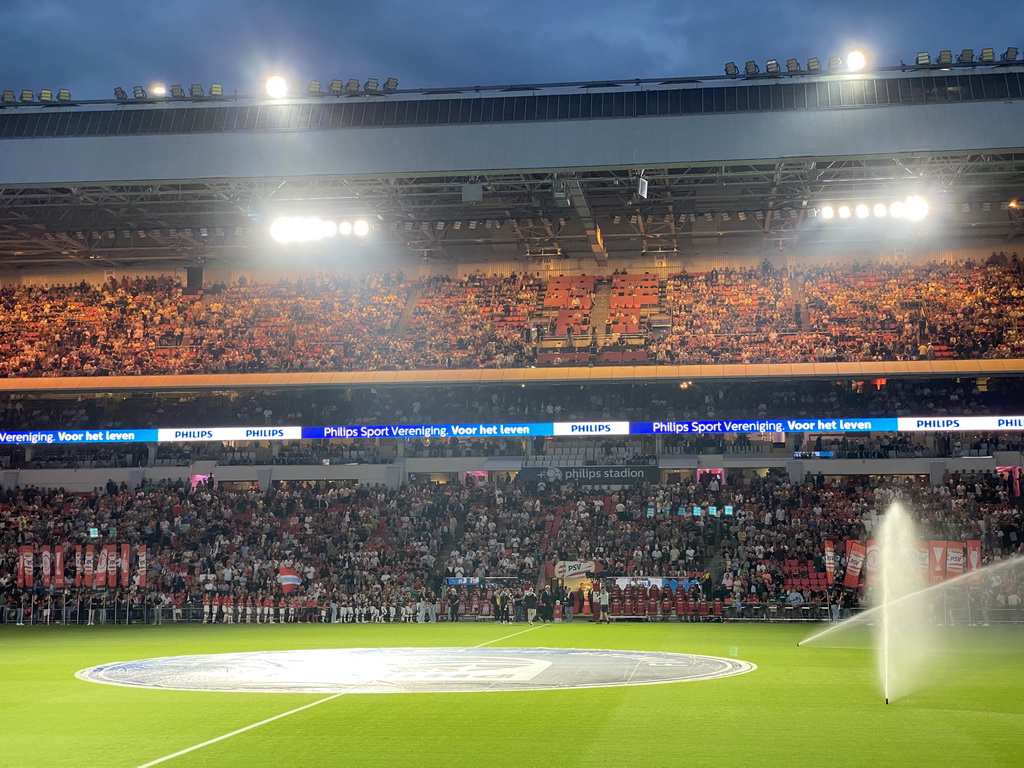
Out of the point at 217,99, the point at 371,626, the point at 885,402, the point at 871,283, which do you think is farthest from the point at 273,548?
the point at 871,283

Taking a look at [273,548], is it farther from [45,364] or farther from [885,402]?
[885,402]

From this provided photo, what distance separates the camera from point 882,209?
4600 cm

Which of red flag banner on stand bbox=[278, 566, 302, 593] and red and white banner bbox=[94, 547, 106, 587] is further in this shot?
red and white banner bbox=[94, 547, 106, 587]

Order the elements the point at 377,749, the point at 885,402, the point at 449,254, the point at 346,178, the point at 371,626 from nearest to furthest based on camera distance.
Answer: the point at 377,749 → the point at 371,626 → the point at 346,178 → the point at 885,402 → the point at 449,254

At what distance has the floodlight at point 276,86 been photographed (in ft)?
139

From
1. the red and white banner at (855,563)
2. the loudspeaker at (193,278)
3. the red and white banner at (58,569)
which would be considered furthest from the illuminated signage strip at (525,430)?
the red and white banner at (855,563)

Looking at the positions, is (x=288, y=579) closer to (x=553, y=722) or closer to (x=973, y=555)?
(x=973, y=555)

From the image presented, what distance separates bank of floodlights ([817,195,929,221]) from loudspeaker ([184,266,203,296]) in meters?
33.2

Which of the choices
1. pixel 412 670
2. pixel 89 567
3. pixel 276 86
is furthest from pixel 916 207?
pixel 89 567

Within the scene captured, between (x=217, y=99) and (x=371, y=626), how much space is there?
74.4 ft

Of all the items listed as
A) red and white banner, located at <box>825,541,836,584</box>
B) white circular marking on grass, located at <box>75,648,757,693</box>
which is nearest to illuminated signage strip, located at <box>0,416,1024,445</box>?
red and white banner, located at <box>825,541,836,584</box>

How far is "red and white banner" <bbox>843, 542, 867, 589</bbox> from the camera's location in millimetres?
34812

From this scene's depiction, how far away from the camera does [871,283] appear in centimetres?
5191

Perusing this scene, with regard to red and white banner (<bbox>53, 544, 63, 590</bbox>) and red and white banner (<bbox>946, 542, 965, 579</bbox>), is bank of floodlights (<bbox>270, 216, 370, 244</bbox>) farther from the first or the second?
red and white banner (<bbox>946, 542, 965, 579</bbox>)
